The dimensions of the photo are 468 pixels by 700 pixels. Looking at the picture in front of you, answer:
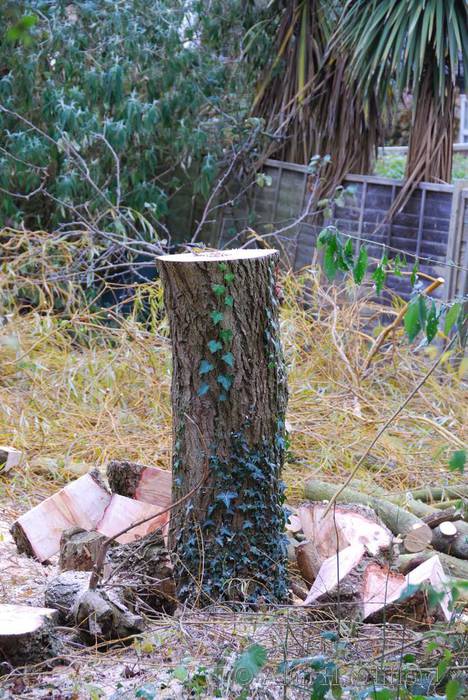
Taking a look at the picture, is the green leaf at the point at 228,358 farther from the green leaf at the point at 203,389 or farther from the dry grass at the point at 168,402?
the dry grass at the point at 168,402

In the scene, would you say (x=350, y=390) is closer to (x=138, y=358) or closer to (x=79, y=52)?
(x=138, y=358)

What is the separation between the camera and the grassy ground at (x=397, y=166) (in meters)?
12.0

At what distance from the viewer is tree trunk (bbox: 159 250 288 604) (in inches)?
124

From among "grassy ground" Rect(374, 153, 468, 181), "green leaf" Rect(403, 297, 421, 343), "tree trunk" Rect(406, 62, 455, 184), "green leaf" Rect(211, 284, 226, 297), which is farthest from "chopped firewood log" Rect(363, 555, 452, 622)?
"grassy ground" Rect(374, 153, 468, 181)

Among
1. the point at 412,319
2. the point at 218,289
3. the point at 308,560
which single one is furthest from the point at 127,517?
the point at 412,319

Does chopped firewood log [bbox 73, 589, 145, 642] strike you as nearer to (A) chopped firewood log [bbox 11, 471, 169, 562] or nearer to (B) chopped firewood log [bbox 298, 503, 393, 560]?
(A) chopped firewood log [bbox 11, 471, 169, 562]

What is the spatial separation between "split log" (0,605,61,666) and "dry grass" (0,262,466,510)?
5.84 ft

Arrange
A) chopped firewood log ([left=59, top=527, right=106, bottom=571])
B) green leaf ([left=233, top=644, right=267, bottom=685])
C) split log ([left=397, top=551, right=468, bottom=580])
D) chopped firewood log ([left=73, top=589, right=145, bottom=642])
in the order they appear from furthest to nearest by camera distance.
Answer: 1. split log ([left=397, top=551, right=468, bottom=580])
2. chopped firewood log ([left=59, top=527, right=106, bottom=571])
3. chopped firewood log ([left=73, top=589, right=145, bottom=642])
4. green leaf ([left=233, top=644, right=267, bottom=685])

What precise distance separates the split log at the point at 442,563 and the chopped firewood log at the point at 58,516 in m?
1.31

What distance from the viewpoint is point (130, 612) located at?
2.96 meters

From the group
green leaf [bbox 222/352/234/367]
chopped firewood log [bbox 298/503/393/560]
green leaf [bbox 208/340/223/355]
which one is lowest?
chopped firewood log [bbox 298/503/393/560]

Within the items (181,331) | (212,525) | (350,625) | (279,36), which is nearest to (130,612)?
(212,525)

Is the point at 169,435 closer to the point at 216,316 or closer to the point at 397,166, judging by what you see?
the point at 216,316

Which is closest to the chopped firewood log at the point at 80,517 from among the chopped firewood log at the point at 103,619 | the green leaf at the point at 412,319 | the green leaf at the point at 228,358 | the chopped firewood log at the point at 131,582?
the chopped firewood log at the point at 131,582
